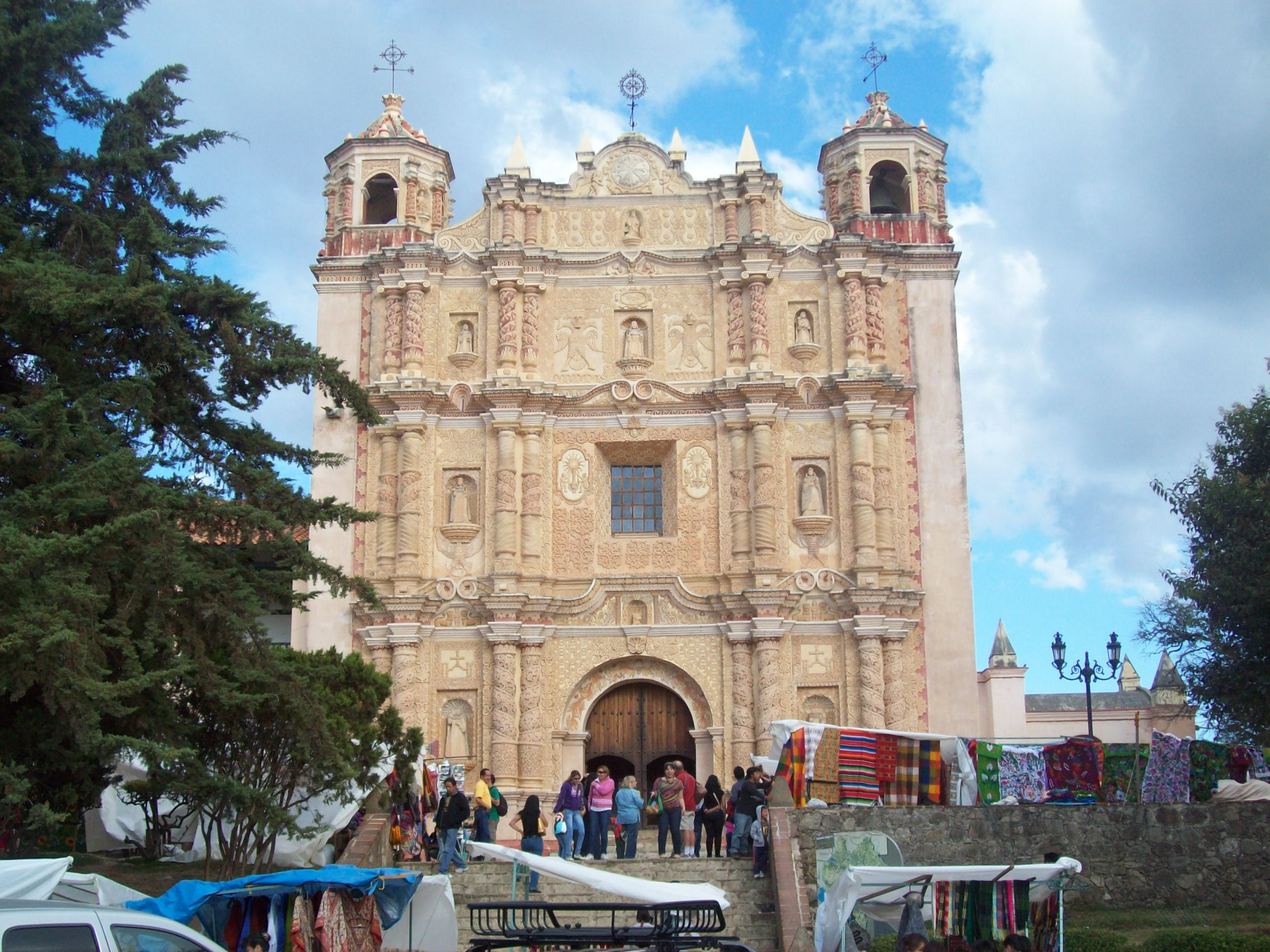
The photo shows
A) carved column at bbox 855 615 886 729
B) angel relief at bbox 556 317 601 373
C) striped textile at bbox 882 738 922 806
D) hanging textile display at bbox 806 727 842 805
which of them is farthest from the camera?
angel relief at bbox 556 317 601 373

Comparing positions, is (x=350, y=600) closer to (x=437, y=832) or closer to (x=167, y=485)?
(x=437, y=832)

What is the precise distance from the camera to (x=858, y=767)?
19.8 metres

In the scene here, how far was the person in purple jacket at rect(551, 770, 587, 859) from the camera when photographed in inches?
711

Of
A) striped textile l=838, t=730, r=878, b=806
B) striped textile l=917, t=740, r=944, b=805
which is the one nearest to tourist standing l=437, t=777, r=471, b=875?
striped textile l=838, t=730, r=878, b=806

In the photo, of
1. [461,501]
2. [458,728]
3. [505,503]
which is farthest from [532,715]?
[461,501]

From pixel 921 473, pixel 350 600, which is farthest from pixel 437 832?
pixel 921 473

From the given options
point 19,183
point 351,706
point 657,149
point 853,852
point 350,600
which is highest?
point 657,149

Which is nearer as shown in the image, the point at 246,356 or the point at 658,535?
the point at 246,356

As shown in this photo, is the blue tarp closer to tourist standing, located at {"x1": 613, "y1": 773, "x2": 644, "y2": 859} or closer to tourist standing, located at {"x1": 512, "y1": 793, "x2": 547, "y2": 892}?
tourist standing, located at {"x1": 512, "y1": 793, "x2": 547, "y2": 892}

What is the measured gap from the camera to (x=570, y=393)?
2658 centimetres

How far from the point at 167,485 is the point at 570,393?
12.0m

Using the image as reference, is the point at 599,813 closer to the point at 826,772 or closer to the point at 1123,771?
the point at 826,772

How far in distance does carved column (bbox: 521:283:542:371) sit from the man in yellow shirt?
31.1 ft

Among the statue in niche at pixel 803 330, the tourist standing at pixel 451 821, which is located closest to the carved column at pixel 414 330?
the statue in niche at pixel 803 330
